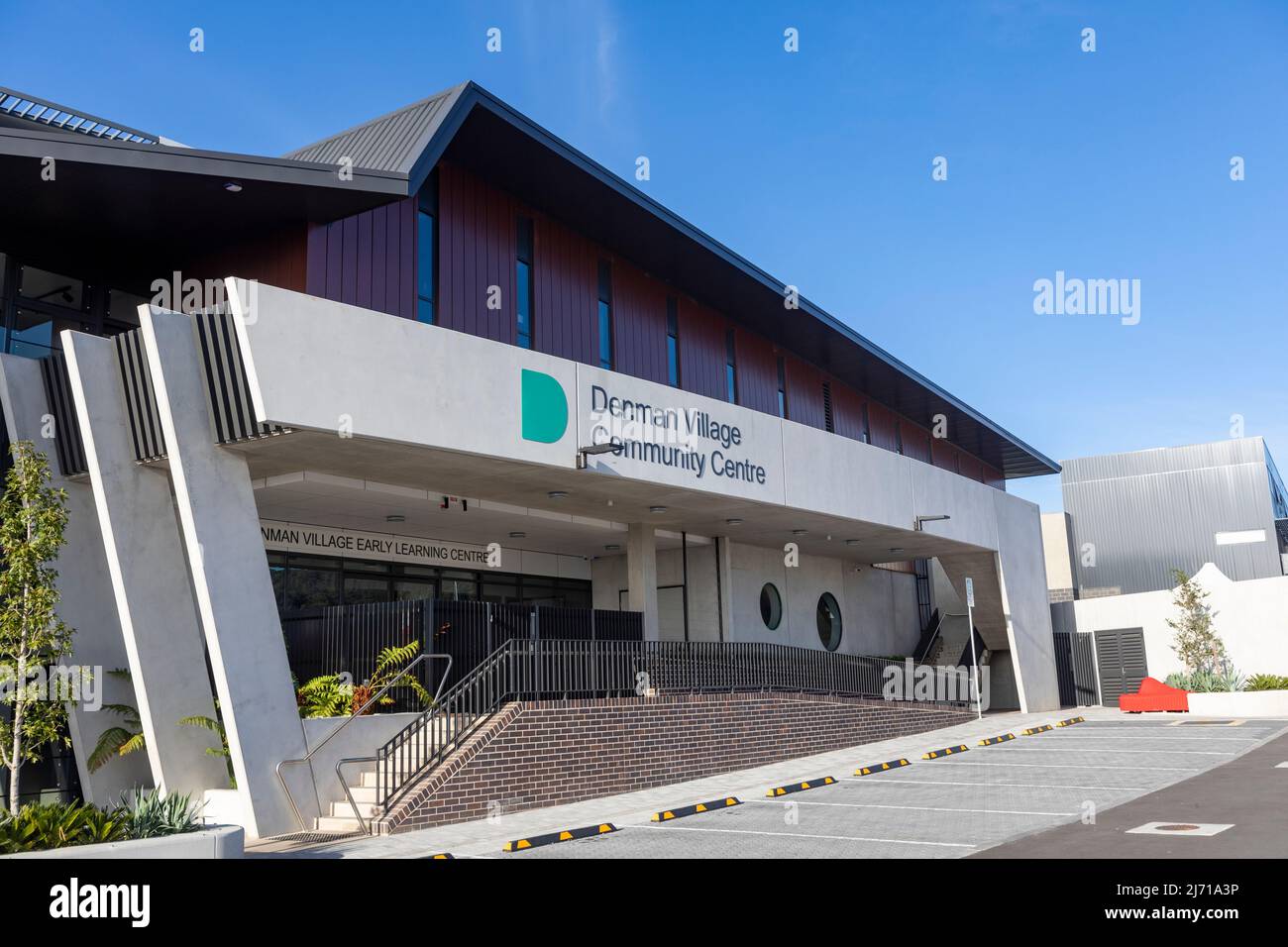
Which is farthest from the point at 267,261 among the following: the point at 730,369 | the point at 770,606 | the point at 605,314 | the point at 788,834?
the point at 770,606

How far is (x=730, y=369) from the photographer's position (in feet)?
81.1

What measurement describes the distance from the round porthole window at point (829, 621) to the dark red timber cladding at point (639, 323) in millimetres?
8911

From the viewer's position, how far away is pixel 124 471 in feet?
45.7

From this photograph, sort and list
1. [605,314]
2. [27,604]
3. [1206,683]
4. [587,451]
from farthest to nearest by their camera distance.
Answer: [1206,683], [605,314], [587,451], [27,604]

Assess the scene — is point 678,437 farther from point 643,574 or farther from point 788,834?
point 788,834

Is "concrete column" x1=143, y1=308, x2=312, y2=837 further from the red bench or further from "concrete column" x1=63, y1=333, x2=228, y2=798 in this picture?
the red bench

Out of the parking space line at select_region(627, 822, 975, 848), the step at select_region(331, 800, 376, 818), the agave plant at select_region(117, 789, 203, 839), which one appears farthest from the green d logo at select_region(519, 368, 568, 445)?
the agave plant at select_region(117, 789, 203, 839)

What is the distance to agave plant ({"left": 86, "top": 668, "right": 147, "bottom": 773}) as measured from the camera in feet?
44.8

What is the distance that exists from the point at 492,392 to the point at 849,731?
35.3 feet

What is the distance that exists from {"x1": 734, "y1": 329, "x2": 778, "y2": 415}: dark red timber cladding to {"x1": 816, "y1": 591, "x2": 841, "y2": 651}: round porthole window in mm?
5347

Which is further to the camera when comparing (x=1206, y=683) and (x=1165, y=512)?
(x=1165, y=512)

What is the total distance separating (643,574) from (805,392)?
28.4ft

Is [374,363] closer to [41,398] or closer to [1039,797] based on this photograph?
[41,398]

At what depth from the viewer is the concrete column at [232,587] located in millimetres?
12477
